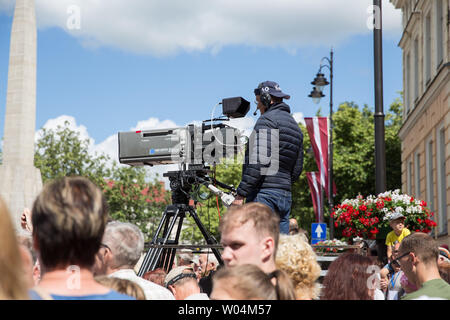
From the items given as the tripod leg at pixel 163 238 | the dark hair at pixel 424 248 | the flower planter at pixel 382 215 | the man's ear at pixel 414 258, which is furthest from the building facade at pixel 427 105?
the man's ear at pixel 414 258

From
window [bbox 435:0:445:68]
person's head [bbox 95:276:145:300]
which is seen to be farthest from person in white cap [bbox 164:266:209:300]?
window [bbox 435:0:445:68]

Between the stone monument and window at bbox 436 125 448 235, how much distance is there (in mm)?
11884

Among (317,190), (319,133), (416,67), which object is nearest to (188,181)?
(319,133)

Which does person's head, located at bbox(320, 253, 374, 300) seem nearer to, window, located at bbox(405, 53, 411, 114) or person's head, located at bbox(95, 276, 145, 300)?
person's head, located at bbox(95, 276, 145, 300)

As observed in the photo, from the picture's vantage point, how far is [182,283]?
5461 mm

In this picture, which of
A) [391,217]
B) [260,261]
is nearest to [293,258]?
[260,261]

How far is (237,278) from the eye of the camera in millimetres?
2691

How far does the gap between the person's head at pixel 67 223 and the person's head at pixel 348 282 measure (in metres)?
1.72

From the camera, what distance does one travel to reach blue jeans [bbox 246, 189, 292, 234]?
18.6 feet

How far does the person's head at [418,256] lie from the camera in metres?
4.36

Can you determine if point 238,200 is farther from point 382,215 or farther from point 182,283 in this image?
point 382,215
